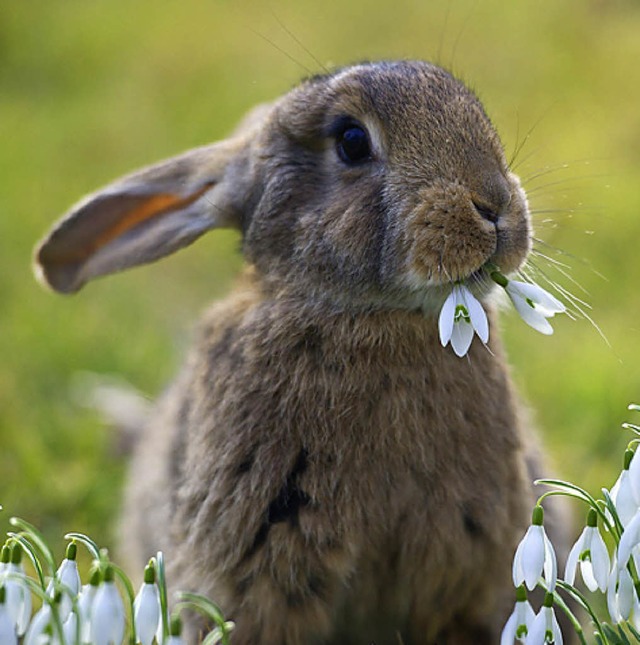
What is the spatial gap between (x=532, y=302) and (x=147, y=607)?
1195 millimetres

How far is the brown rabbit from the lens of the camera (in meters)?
3.45

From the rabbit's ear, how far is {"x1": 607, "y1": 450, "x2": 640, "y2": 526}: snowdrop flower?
1.71m

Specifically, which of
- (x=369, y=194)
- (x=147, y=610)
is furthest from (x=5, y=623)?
(x=369, y=194)

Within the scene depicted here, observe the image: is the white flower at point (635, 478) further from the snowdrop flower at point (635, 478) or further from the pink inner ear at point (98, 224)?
the pink inner ear at point (98, 224)

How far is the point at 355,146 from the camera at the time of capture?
3.59 m

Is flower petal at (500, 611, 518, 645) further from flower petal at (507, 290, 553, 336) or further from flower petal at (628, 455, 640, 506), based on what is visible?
flower petal at (507, 290, 553, 336)

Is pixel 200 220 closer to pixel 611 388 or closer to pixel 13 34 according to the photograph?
pixel 611 388

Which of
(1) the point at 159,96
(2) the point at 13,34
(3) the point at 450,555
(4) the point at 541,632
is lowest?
(4) the point at 541,632

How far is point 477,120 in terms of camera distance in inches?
139

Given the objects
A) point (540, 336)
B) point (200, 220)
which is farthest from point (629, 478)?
point (540, 336)

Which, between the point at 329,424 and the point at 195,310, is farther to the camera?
the point at 195,310

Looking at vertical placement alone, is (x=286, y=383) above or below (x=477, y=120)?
below

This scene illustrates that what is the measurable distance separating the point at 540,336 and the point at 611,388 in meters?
1.00

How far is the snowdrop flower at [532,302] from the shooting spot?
3.12 meters
